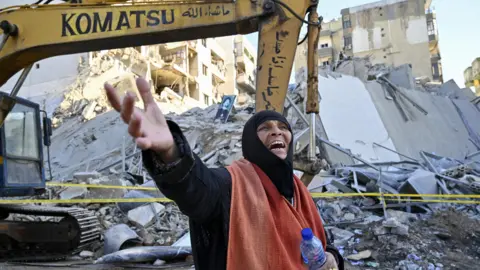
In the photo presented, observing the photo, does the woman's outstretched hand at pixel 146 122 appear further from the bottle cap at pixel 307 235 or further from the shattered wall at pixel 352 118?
the shattered wall at pixel 352 118

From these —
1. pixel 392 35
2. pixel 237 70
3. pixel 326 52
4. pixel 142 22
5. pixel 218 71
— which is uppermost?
pixel 392 35

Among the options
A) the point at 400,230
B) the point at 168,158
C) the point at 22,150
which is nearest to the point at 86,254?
the point at 22,150

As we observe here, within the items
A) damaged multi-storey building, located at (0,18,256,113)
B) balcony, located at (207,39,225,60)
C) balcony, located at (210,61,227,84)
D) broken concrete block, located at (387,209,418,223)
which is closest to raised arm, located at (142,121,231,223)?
broken concrete block, located at (387,209,418,223)

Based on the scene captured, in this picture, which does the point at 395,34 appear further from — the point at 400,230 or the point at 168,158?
the point at 168,158

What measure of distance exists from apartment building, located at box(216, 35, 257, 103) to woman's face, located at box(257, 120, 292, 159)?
46.9m

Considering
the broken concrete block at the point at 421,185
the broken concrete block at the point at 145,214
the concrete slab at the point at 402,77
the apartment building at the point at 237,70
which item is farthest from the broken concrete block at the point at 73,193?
the apartment building at the point at 237,70

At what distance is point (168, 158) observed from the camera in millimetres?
1341

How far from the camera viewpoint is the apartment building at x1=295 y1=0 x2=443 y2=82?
40656mm

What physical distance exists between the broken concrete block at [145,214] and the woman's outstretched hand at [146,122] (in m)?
6.28

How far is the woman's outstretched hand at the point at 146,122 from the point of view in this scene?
1.20 metres

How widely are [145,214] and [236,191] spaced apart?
6315mm

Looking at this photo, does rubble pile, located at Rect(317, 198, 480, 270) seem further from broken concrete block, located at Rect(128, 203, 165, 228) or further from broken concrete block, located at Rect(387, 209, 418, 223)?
broken concrete block, located at Rect(128, 203, 165, 228)

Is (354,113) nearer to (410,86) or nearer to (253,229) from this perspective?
(410,86)

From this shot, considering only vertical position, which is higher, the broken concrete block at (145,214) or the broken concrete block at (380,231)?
the broken concrete block at (145,214)
